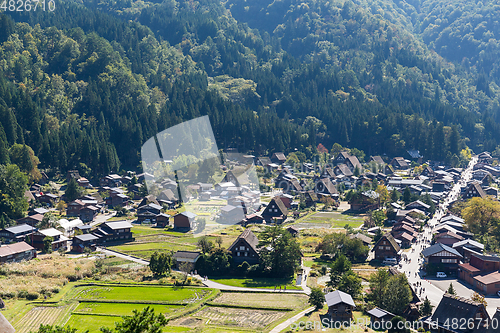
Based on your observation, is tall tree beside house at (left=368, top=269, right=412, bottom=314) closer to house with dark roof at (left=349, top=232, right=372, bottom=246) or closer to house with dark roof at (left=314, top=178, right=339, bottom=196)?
house with dark roof at (left=349, top=232, right=372, bottom=246)

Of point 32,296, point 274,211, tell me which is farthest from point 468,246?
point 32,296

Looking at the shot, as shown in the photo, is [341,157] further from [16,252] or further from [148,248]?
[16,252]

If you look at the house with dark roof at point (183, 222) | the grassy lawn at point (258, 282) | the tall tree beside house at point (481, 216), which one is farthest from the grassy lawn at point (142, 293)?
the tall tree beside house at point (481, 216)

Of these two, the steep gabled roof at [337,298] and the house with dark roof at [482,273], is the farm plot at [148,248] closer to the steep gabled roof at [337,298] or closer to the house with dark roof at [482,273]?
the steep gabled roof at [337,298]

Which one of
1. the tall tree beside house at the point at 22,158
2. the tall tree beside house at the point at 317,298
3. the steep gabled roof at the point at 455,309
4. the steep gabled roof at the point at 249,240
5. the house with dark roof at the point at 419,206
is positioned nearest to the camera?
the steep gabled roof at the point at 455,309

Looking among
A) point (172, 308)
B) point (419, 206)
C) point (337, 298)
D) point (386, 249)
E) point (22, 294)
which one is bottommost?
point (419, 206)

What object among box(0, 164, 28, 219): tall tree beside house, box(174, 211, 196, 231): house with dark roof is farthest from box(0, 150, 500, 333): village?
box(0, 164, 28, 219): tall tree beside house
